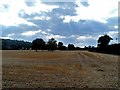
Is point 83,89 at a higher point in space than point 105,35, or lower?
lower

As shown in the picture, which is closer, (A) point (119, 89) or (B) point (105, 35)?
(A) point (119, 89)

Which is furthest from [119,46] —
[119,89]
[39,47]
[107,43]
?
[119,89]

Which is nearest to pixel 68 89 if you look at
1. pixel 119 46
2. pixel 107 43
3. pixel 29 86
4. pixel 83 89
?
pixel 83 89

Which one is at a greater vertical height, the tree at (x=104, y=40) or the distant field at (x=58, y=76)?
the tree at (x=104, y=40)

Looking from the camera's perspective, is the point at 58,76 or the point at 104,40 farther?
the point at 104,40

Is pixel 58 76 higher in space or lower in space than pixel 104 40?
lower

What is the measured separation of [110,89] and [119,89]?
0.45m

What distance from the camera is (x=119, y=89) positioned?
1550cm

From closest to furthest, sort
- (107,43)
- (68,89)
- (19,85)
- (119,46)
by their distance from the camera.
→ (68,89), (19,85), (119,46), (107,43)

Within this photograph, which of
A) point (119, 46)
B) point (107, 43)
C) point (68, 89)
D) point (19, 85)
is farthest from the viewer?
point (107, 43)

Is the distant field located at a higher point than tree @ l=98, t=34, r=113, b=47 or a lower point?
lower

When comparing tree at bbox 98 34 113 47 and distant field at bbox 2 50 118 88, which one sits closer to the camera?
distant field at bbox 2 50 118 88

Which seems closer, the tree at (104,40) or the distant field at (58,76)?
the distant field at (58,76)

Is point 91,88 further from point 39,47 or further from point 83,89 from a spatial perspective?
point 39,47
